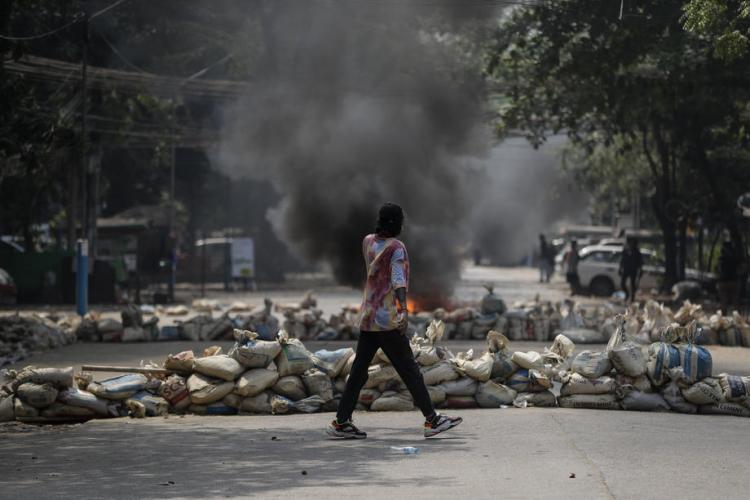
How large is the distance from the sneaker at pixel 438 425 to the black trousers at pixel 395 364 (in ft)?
0.18

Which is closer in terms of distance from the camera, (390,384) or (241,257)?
(390,384)

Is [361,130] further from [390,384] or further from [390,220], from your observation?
[390,220]

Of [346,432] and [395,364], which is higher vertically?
[395,364]

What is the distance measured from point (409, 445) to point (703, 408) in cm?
263

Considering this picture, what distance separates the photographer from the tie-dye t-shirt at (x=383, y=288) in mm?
7629

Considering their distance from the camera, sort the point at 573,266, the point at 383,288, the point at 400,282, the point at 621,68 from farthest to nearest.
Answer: the point at 573,266
the point at 621,68
the point at 383,288
the point at 400,282

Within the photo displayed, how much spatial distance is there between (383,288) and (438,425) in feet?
3.02

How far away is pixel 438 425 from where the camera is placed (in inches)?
300

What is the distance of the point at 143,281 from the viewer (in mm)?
33844

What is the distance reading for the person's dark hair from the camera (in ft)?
25.4

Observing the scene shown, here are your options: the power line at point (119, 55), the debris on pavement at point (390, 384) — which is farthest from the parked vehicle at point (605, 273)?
the debris on pavement at point (390, 384)

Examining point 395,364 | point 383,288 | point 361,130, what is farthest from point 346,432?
point 361,130

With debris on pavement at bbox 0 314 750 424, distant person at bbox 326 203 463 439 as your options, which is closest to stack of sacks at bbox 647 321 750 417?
debris on pavement at bbox 0 314 750 424

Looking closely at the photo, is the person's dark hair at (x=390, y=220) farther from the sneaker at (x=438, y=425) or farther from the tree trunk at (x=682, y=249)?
the tree trunk at (x=682, y=249)
